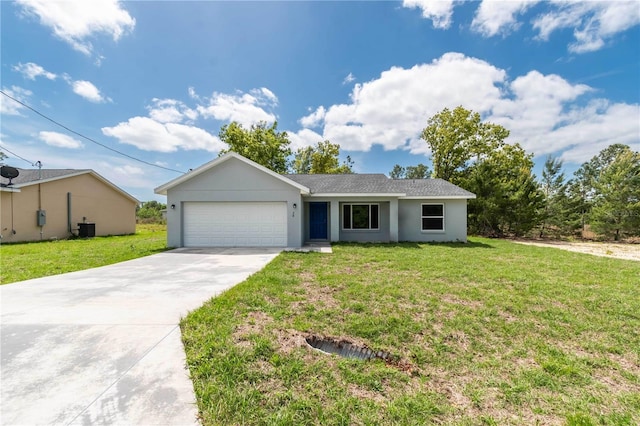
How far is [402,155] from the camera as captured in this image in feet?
113

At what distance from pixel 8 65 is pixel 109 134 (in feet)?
24.7

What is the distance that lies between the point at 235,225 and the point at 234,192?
1.54 meters

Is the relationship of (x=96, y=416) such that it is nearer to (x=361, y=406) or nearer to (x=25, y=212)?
(x=361, y=406)

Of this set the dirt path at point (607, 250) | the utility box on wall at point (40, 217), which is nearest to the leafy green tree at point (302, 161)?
the utility box on wall at point (40, 217)

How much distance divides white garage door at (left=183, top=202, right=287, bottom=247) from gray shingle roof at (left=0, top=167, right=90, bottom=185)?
1048 cm

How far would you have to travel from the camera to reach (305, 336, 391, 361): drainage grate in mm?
→ 3023

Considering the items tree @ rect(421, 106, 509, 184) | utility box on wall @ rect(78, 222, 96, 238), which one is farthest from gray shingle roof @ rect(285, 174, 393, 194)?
utility box on wall @ rect(78, 222, 96, 238)

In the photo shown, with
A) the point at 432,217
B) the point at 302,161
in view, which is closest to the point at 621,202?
the point at 432,217

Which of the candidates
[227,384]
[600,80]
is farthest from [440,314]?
[600,80]

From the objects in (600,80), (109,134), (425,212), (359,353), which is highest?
(600,80)

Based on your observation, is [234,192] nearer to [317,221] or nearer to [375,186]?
[317,221]

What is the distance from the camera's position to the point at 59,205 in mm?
15758

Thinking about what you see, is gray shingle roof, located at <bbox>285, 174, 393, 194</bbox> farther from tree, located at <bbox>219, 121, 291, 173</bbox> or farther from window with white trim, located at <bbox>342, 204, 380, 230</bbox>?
tree, located at <bbox>219, 121, 291, 173</bbox>

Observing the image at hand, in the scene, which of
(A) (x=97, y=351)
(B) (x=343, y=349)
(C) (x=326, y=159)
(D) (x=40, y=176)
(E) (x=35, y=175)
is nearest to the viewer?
(A) (x=97, y=351)
